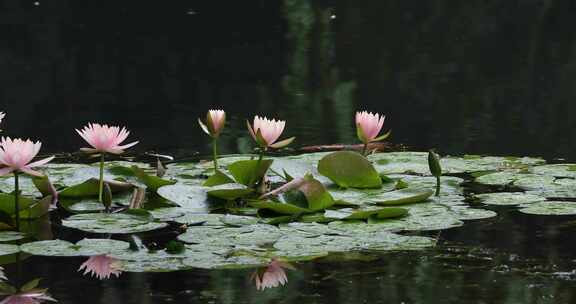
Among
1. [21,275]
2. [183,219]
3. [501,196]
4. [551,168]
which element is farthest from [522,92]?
[21,275]

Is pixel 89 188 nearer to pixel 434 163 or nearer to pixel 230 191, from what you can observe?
pixel 230 191

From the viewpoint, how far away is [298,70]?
24.9 ft

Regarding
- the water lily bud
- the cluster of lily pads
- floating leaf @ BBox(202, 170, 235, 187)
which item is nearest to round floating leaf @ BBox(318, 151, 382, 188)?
the cluster of lily pads

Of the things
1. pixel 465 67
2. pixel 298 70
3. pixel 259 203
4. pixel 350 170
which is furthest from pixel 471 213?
pixel 298 70

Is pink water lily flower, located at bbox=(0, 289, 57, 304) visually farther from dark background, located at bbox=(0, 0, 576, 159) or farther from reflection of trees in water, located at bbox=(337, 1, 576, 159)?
reflection of trees in water, located at bbox=(337, 1, 576, 159)

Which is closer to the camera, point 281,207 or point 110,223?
point 110,223

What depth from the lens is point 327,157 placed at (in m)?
Result: 3.53

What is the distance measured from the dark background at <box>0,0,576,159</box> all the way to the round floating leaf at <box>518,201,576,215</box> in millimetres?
1078

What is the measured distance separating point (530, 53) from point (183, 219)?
5.29 meters

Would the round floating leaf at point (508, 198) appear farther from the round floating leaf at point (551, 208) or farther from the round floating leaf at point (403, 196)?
the round floating leaf at point (403, 196)

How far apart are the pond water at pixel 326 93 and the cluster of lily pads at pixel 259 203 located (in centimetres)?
7

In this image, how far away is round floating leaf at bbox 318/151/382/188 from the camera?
3.49 meters

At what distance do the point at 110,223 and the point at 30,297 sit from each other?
0.62 meters

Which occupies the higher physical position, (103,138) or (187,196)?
(103,138)
